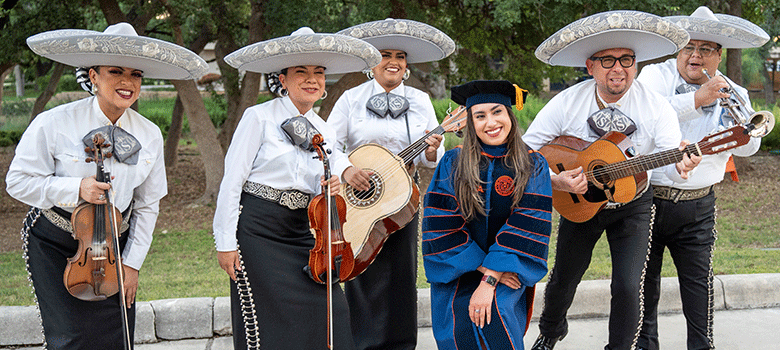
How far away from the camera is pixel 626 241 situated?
14.1ft

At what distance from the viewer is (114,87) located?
3.58 m

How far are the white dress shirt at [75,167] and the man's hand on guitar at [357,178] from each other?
1067 mm

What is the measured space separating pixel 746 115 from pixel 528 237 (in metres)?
1.70

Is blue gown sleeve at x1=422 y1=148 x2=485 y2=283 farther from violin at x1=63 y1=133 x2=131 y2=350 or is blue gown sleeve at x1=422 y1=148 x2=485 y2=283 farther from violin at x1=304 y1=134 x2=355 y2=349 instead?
violin at x1=63 y1=133 x2=131 y2=350

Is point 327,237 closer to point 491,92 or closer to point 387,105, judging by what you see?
point 491,92

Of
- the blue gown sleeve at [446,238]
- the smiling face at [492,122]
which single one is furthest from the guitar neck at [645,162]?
the blue gown sleeve at [446,238]

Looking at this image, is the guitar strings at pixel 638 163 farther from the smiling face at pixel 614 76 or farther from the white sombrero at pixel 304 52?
the white sombrero at pixel 304 52

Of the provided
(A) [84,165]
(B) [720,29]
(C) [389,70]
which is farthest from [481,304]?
(B) [720,29]

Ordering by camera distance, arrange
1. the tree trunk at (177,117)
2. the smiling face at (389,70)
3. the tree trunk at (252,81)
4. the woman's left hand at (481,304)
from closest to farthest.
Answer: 1. the woman's left hand at (481,304)
2. the smiling face at (389,70)
3. the tree trunk at (252,81)
4. the tree trunk at (177,117)

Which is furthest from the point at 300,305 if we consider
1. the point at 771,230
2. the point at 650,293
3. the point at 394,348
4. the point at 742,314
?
the point at 771,230

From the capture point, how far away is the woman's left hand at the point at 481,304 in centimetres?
346

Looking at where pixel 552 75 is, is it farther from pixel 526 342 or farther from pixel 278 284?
pixel 278 284

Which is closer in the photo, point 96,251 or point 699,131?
point 96,251

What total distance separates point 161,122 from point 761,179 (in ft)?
47.4
